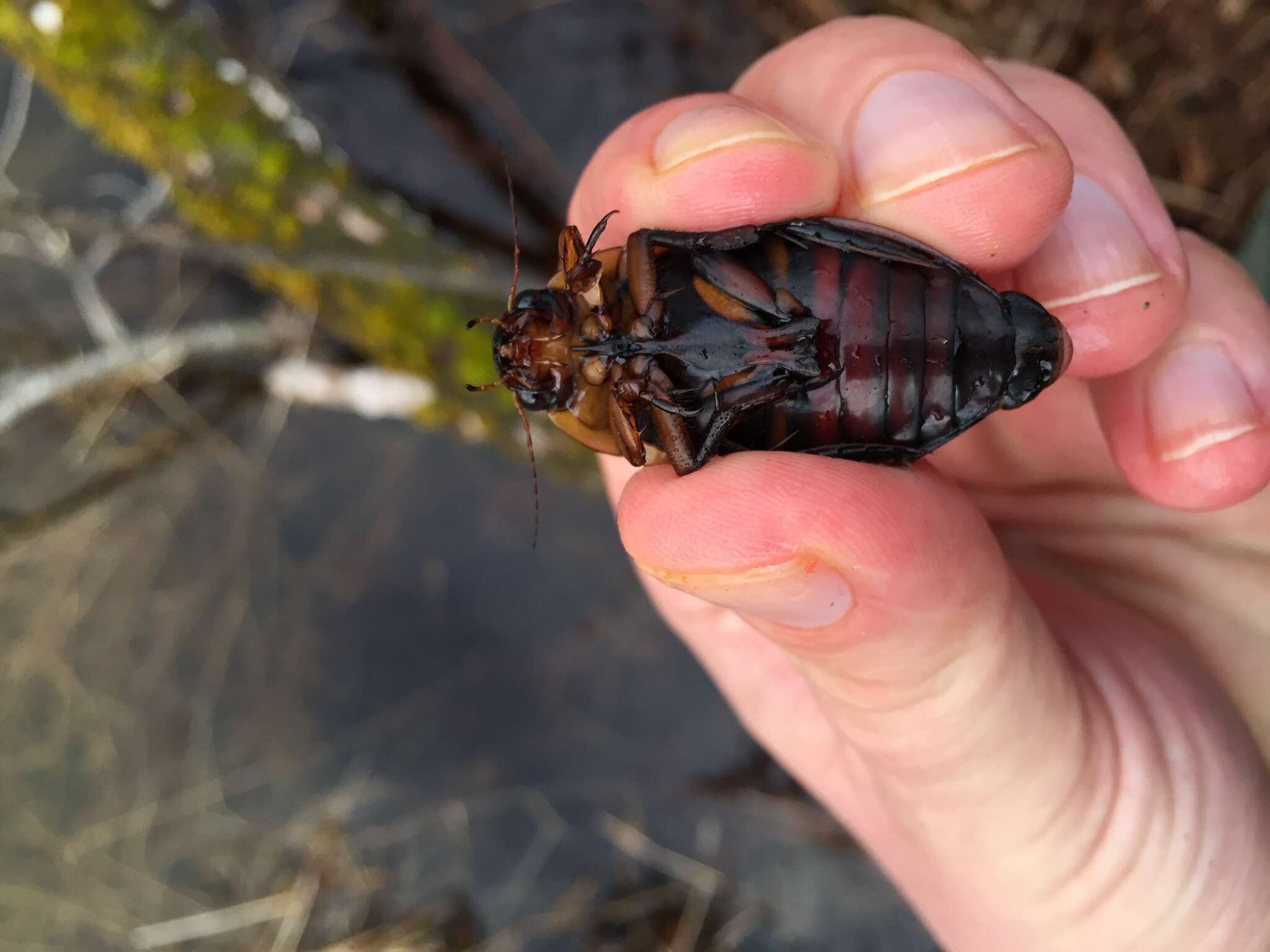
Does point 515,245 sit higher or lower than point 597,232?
higher

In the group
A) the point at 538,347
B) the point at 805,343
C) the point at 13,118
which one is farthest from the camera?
the point at 13,118

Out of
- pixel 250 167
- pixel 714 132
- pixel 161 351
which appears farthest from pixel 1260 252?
pixel 161 351

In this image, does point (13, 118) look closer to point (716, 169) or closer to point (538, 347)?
point (538, 347)

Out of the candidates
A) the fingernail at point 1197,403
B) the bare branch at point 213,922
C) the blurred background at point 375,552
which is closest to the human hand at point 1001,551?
the fingernail at point 1197,403

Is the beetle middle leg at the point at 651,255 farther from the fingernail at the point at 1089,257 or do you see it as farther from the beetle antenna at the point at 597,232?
the fingernail at the point at 1089,257

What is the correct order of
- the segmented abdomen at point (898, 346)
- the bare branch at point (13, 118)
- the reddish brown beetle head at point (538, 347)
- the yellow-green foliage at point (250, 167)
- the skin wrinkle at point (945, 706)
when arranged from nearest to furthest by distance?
the skin wrinkle at point (945, 706) → the segmented abdomen at point (898, 346) → the reddish brown beetle head at point (538, 347) → the yellow-green foliage at point (250, 167) → the bare branch at point (13, 118)

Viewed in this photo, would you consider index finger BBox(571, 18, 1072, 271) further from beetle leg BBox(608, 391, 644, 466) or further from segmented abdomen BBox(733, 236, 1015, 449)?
beetle leg BBox(608, 391, 644, 466)

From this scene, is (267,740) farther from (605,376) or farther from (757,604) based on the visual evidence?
(757,604)
